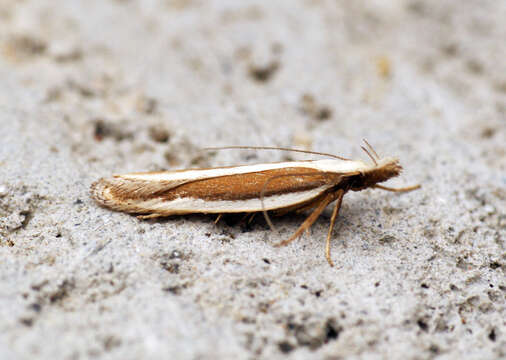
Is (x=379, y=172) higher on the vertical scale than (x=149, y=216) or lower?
higher

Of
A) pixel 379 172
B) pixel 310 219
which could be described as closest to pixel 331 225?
pixel 310 219

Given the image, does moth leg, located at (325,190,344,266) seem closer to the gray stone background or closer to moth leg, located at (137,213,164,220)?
the gray stone background

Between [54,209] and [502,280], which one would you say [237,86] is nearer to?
[54,209]

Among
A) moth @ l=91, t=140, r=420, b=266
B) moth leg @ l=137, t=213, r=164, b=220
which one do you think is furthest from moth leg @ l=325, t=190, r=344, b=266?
moth leg @ l=137, t=213, r=164, b=220

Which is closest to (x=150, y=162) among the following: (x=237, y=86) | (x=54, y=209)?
(x=54, y=209)

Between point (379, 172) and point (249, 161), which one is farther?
point (249, 161)

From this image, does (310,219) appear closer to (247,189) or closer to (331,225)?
(331,225)
